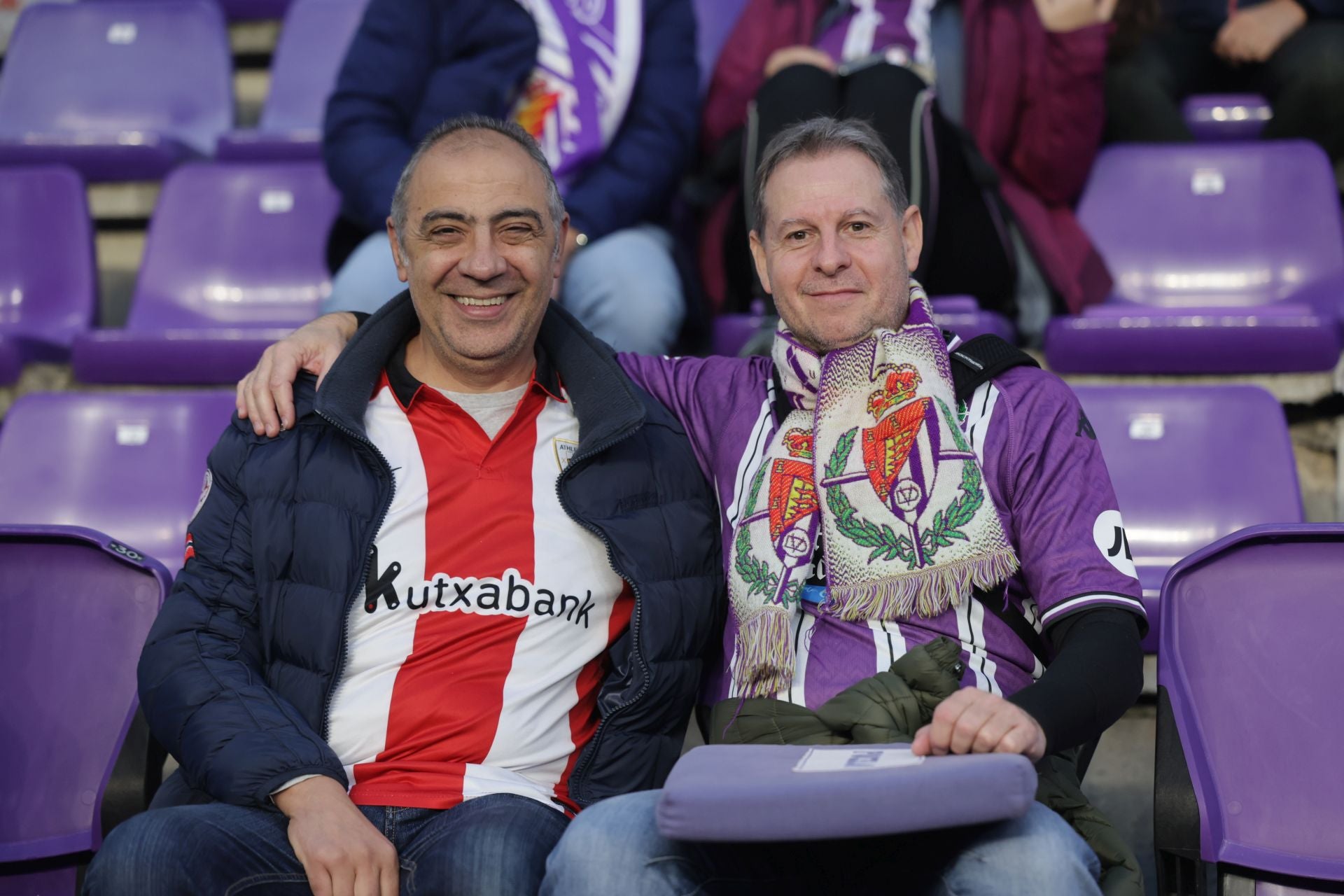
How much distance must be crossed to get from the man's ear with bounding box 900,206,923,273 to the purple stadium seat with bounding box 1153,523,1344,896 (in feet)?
1.76

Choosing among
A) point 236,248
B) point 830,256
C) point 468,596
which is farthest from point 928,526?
point 236,248

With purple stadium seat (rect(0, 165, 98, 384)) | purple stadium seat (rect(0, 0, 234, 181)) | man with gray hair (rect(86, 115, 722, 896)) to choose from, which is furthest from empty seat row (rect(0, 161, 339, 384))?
man with gray hair (rect(86, 115, 722, 896))

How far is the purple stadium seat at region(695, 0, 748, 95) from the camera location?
375 centimetres

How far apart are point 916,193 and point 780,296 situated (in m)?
0.92

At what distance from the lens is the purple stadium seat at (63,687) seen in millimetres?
1803

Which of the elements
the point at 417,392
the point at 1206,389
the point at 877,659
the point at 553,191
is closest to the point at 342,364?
the point at 417,392

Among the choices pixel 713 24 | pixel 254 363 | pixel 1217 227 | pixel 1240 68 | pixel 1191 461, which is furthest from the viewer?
pixel 713 24

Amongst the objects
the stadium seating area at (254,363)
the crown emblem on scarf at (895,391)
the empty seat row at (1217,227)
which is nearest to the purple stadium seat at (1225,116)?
the stadium seating area at (254,363)

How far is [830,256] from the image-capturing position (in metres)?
1.84

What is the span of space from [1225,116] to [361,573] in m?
2.67

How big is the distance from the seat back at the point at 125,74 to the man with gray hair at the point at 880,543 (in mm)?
2329

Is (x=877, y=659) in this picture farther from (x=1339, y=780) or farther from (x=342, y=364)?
(x=342, y=364)

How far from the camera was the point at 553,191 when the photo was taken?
199 cm

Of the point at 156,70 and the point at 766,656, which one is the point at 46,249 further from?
the point at 766,656
